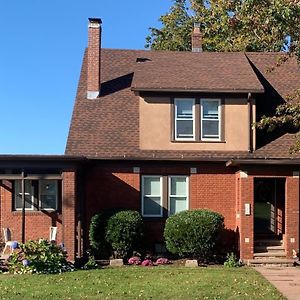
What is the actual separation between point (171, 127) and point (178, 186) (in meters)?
2.05

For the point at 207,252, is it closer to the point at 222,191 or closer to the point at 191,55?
the point at 222,191

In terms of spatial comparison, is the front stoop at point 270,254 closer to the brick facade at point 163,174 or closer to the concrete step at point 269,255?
the concrete step at point 269,255

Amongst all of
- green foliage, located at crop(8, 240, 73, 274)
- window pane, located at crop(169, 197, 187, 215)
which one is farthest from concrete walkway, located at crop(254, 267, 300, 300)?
green foliage, located at crop(8, 240, 73, 274)

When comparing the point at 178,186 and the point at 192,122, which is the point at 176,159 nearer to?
the point at 178,186

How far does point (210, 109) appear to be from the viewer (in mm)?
21125

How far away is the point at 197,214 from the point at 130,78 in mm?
7180

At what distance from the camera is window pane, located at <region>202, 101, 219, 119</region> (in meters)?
21.1

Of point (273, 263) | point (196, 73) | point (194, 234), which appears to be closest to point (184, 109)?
point (196, 73)

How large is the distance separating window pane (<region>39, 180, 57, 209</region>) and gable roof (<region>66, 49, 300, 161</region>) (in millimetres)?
1640

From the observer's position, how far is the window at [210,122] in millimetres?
21062

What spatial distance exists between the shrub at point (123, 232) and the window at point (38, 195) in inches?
113

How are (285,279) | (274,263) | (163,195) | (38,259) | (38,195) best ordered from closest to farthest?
(285,279), (38,259), (274,263), (163,195), (38,195)

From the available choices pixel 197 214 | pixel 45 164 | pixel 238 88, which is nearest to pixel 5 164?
pixel 45 164

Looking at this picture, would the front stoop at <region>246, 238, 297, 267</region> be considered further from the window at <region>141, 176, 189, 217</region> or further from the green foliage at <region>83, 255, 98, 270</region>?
the green foliage at <region>83, 255, 98, 270</region>
